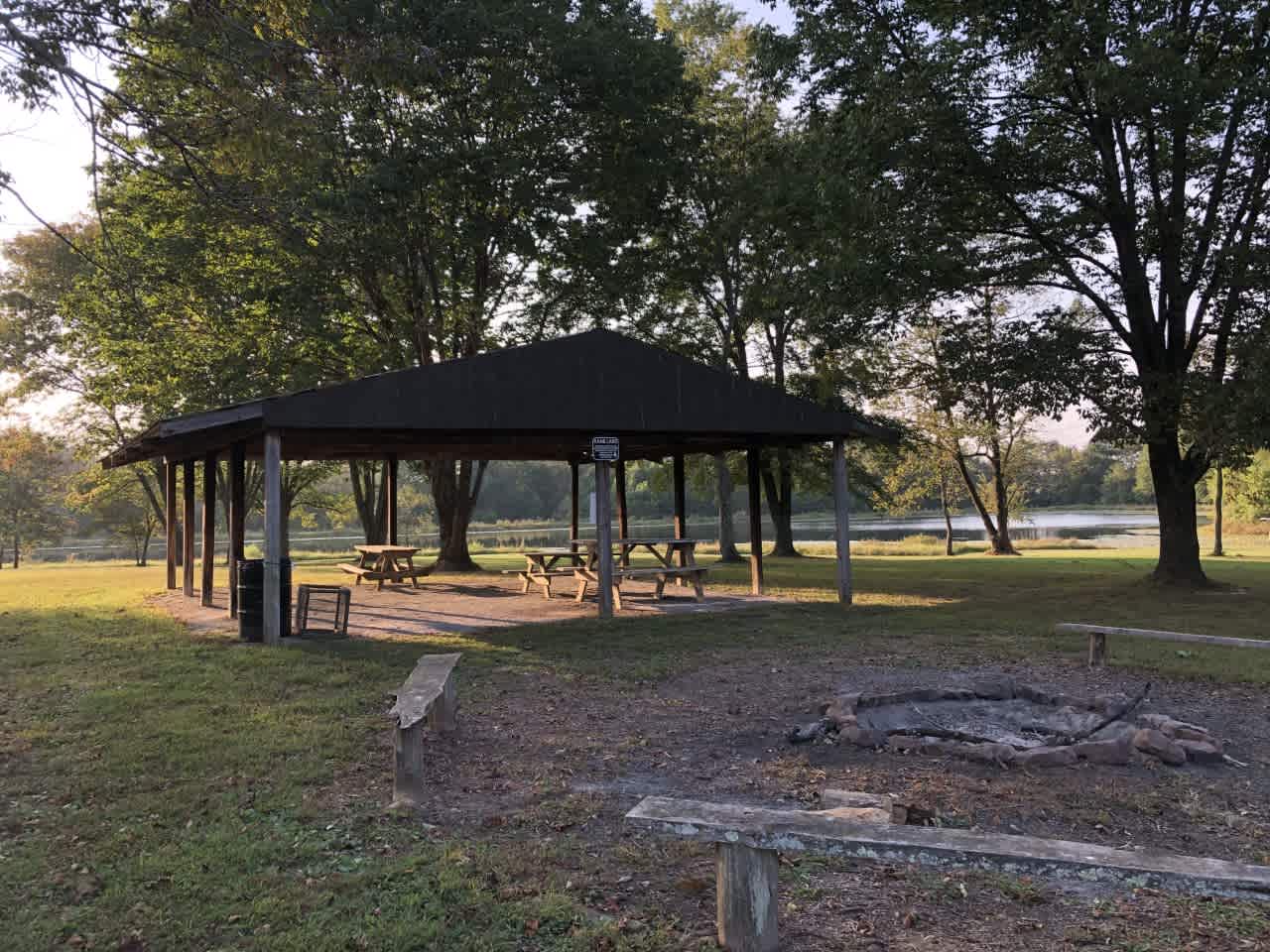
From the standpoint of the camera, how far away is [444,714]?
591 cm

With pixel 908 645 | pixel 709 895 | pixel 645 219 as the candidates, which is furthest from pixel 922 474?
pixel 709 895

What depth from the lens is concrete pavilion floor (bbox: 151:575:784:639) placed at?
11.7 meters

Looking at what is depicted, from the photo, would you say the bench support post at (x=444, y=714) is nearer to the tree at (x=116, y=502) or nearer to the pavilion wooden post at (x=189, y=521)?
the pavilion wooden post at (x=189, y=521)

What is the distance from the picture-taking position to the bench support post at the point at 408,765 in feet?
14.5

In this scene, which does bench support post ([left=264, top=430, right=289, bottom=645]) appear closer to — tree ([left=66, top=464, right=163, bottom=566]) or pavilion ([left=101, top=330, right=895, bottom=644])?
pavilion ([left=101, top=330, right=895, bottom=644])

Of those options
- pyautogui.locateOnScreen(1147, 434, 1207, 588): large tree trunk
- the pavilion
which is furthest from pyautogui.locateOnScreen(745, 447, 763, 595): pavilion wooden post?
pyautogui.locateOnScreen(1147, 434, 1207, 588): large tree trunk

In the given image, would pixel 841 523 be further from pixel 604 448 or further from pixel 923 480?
pixel 923 480

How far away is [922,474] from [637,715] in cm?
3121

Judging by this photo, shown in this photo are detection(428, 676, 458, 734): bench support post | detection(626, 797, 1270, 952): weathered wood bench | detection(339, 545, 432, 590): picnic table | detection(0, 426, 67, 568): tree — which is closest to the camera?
detection(626, 797, 1270, 952): weathered wood bench

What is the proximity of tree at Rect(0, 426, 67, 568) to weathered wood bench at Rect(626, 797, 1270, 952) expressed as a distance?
3607 centimetres

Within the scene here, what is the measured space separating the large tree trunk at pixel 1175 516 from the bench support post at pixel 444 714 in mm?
13494

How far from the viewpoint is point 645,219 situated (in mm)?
21188

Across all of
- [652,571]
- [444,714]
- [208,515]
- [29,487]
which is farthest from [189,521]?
[29,487]

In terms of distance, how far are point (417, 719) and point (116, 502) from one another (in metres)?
35.9
